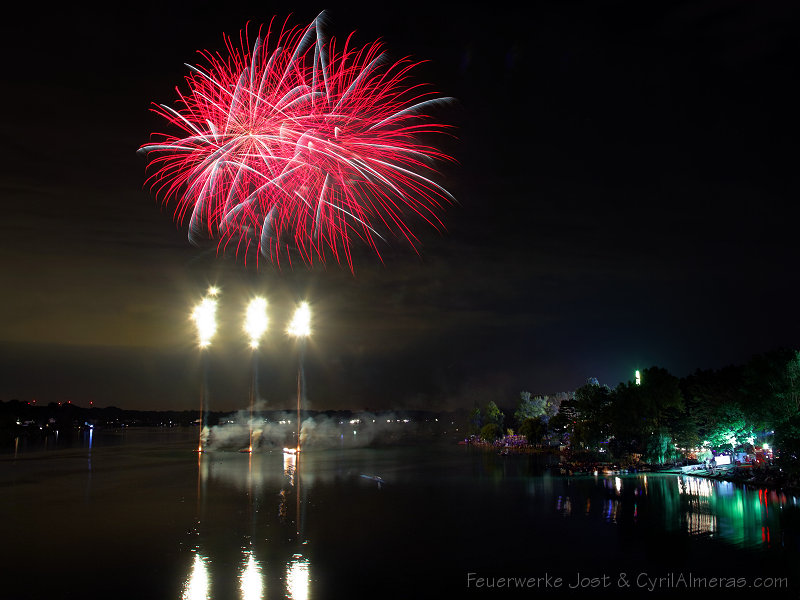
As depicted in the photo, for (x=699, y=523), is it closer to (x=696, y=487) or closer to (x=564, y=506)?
(x=564, y=506)

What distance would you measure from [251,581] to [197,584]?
2415mm

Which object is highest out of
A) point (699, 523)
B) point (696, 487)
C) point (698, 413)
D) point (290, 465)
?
point (698, 413)

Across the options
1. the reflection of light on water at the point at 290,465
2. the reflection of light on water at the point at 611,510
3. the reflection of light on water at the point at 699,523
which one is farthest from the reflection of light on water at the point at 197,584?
the reflection of light on water at the point at 290,465

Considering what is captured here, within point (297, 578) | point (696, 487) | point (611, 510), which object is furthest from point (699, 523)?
point (297, 578)

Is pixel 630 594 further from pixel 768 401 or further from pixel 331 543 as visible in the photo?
pixel 768 401

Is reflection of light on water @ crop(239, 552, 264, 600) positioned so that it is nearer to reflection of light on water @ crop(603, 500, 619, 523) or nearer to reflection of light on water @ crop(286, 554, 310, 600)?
reflection of light on water @ crop(286, 554, 310, 600)

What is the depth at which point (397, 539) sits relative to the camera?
35.5 m

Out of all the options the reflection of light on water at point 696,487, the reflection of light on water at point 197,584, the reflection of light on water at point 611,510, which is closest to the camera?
the reflection of light on water at point 197,584

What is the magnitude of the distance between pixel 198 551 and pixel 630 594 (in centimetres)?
2222

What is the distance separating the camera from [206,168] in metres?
28.4

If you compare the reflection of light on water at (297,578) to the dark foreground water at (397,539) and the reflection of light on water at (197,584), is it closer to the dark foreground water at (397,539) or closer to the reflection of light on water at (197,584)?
the dark foreground water at (397,539)

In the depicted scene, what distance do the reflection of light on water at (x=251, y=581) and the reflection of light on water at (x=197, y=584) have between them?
1560 mm

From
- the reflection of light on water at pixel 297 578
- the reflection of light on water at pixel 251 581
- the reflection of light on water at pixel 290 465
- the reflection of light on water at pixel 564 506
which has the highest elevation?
the reflection of light on water at pixel 251 581

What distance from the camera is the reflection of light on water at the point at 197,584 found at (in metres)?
25.2
